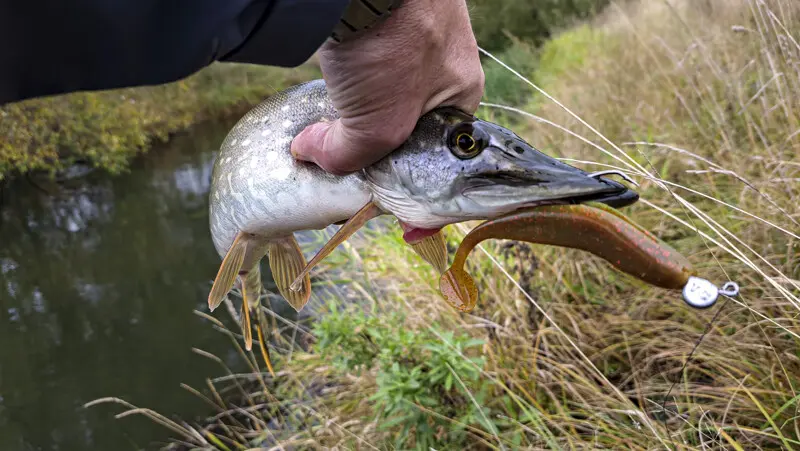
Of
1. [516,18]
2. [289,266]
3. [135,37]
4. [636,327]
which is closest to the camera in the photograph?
[135,37]

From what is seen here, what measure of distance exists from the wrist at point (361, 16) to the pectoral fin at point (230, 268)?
81 cm

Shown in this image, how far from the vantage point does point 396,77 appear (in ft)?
3.00

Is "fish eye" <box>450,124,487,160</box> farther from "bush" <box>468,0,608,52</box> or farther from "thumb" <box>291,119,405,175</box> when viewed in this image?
"bush" <box>468,0,608,52</box>

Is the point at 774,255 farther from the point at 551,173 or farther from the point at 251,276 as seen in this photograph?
the point at 251,276

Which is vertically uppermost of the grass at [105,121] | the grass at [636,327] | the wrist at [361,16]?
the grass at [105,121]

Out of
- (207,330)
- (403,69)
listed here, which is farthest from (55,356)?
(403,69)

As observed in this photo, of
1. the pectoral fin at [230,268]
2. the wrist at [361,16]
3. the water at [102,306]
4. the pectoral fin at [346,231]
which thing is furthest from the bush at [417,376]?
the water at [102,306]

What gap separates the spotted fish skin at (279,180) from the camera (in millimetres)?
1293

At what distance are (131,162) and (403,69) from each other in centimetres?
1103

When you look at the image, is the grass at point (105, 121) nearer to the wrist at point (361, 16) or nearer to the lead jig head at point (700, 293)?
the wrist at point (361, 16)

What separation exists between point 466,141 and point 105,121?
1049 cm

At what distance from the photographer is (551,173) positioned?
3.33ft

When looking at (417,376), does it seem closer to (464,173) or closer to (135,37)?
(464,173)

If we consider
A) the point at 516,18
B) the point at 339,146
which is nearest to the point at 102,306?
the point at 339,146
